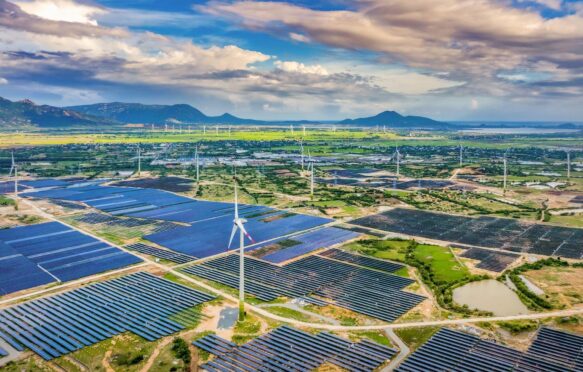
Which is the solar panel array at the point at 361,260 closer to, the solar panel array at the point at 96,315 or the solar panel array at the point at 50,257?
the solar panel array at the point at 96,315

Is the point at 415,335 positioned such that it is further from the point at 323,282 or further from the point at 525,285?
the point at 525,285

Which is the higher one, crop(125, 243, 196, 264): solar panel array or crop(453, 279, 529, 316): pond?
crop(453, 279, 529, 316): pond

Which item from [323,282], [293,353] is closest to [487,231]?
[323,282]

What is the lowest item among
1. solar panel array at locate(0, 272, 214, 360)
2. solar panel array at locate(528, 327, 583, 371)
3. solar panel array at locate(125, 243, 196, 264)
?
solar panel array at locate(0, 272, 214, 360)

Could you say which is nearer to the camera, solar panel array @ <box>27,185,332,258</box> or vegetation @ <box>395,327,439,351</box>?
vegetation @ <box>395,327,439,351</box>

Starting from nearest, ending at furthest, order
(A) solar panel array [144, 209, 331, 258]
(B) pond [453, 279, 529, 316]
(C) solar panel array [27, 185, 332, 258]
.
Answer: (B) pond [453, 279, 529, 316] < (A) solar panel array [144, 209, 331, 258] < (C) solar panel array [27, 185, 332, 258]

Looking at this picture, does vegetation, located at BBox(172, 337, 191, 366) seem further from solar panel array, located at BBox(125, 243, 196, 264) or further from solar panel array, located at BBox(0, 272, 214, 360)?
solar panel array, located at BBox(125, 243, 196, 264)

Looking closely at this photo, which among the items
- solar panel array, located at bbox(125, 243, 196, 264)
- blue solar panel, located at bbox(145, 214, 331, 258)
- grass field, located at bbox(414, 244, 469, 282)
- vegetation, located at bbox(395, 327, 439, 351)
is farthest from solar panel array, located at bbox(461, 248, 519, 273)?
solar panel array, located at bbox(125, 243, 196, 264)

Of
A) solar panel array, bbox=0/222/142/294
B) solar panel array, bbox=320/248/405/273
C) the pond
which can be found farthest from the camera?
solar panel array, bbox=320/248/405/273
